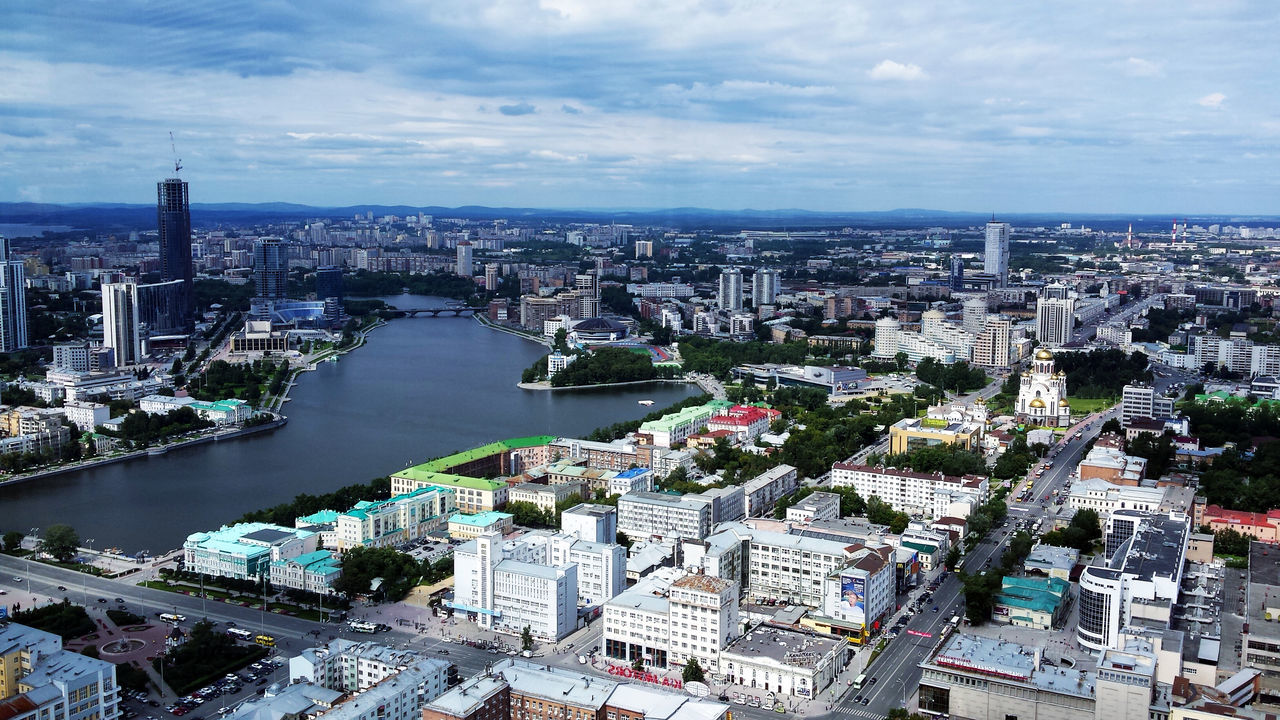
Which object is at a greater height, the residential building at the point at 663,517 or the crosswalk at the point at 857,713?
the residential building at the point at 663,517

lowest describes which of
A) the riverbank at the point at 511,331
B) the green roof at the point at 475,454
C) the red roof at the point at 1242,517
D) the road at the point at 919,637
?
the road at the point at 919,637

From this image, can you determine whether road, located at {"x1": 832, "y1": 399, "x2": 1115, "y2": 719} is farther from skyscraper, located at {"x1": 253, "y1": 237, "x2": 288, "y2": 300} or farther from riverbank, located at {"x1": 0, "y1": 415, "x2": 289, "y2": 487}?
skyscraper, located at {"x1": 253, "y1": 237, "x2": 288, "y2": 300}

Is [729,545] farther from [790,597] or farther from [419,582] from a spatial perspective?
[419,582]

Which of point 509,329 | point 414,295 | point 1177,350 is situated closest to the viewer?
point 1177,350

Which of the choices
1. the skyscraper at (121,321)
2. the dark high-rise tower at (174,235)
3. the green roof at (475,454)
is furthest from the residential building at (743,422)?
the dark high-rise tower at (174,235)

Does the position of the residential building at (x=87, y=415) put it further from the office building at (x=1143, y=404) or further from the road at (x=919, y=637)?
the office building at (x=1143, y=404)

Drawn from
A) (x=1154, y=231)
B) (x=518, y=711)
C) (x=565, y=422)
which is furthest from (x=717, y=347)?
(x=1154, y=231)

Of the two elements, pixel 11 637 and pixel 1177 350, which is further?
pixel 1177 350

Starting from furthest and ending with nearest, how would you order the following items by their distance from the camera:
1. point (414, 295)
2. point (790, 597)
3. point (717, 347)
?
point (414, 295) < point (717, 347) < point (790, 597)
